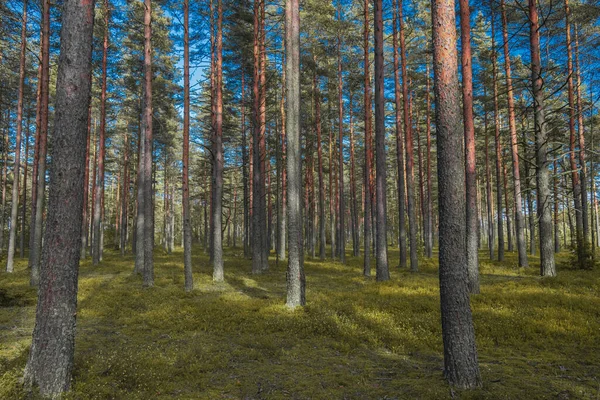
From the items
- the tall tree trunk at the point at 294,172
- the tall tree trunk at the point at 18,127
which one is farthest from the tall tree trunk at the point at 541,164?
the tall tree trunk at the point at 18,127

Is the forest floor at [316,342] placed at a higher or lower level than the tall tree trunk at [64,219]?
lower

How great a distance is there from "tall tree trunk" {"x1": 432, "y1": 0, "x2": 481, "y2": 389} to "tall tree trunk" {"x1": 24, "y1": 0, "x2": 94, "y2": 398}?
17.1ft

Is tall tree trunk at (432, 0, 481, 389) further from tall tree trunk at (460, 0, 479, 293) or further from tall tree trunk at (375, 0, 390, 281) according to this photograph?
tall tree trunk at (375, 0, 390, 281)

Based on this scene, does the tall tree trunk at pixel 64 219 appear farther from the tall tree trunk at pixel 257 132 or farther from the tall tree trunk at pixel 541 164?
the tall tree trunk at pixel 541 164

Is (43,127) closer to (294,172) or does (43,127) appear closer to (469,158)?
(294,172)

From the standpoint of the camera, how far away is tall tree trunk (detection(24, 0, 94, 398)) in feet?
14.4

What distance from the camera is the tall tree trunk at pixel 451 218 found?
4.70 m

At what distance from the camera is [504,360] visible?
5949 millimetres

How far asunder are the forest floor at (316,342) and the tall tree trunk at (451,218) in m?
0.44

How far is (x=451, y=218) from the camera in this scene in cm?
487

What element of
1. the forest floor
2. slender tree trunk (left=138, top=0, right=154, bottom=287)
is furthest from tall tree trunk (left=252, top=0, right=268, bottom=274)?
slender tree trunk (left=138, top=0, right=154, bottom=287)

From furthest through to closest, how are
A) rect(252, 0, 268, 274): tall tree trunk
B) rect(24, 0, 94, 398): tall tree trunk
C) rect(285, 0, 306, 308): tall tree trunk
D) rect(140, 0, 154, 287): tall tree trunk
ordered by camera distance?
rect(252, 0, 268, 274): tall tree trunk → rect(140, 0, 154, 287): tall tree trunk → rect(285, 0, 306, 308): tall tree trunk → rect(24, 0, 94, 398): tall tree trunk

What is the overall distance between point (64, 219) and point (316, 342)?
17.5 feet

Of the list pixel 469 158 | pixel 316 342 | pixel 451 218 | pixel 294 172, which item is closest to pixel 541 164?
pixel 469 158
